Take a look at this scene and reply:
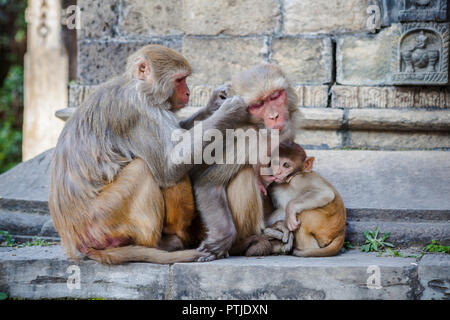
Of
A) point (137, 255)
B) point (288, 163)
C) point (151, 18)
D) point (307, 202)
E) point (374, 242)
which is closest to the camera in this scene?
point (137, 255)

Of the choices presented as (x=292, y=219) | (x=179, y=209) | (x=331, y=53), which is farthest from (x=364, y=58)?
(x=179, y=209)

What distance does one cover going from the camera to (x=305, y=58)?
544 centimetres

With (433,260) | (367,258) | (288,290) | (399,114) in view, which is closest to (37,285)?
(288,290)

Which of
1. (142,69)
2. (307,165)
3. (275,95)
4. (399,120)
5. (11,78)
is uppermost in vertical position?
(11,78)

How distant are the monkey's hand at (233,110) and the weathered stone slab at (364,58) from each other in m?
1.95

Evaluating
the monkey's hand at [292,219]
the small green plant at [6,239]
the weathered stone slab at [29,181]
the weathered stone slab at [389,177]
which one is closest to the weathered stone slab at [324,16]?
the weathered stone slab at [389,177]

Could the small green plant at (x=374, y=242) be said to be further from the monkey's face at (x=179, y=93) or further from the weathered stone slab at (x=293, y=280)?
the monkey's face at (x=179, y=93)

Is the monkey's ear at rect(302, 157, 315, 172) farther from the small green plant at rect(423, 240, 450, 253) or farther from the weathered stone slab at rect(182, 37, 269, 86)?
the weathered stone slab at rect(182, 37, 269, 86)

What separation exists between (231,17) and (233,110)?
2.11m

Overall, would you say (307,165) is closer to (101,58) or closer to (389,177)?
(389,177)

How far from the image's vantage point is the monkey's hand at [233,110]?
3.73m

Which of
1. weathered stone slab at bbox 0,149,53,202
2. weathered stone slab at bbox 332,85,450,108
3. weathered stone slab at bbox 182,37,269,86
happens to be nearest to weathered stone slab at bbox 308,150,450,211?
weathered stone slab at bbox 332,85,450,108

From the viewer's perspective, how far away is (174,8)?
5.67 metres

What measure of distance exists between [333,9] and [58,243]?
327cm
